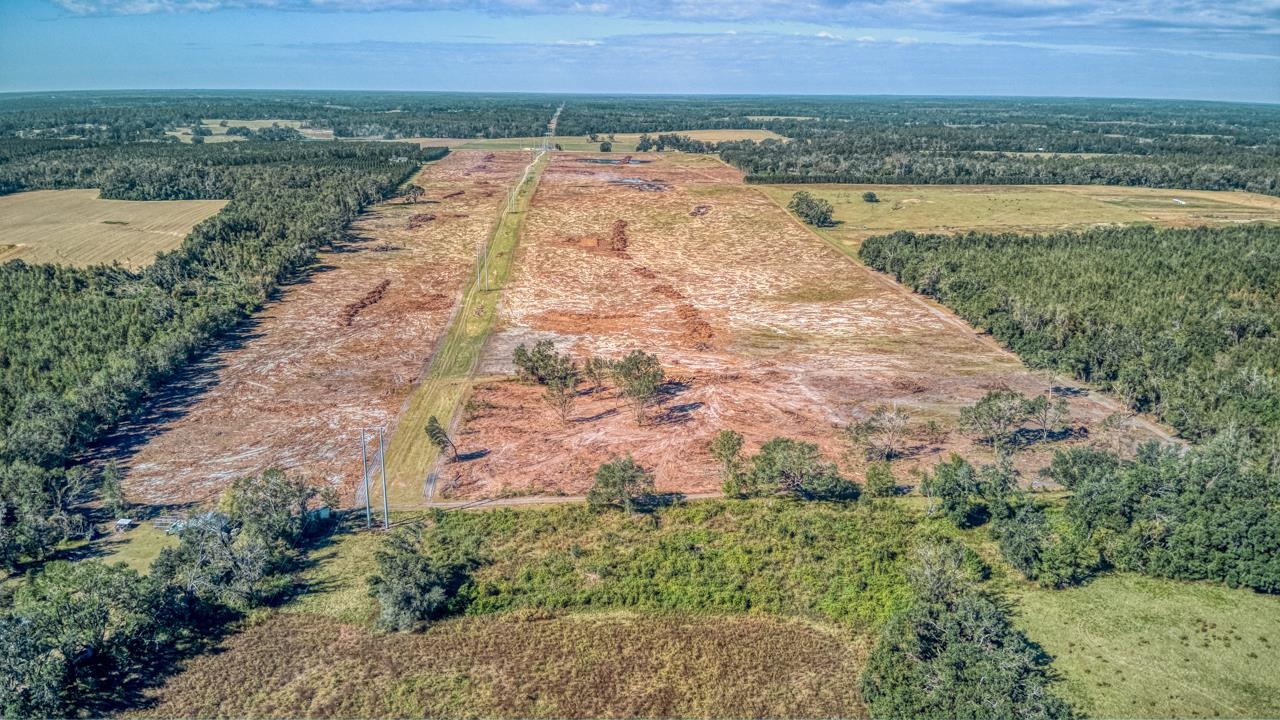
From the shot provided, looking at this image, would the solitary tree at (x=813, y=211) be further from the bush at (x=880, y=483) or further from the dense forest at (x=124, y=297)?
the bush at (x=880, y=483)

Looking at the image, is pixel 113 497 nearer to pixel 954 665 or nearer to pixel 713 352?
pixel 954 665

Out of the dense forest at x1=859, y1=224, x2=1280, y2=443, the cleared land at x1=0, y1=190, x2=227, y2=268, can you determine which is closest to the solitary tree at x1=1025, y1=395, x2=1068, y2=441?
the dense forest at x1=859, y1=224, x2=1280, y2=443

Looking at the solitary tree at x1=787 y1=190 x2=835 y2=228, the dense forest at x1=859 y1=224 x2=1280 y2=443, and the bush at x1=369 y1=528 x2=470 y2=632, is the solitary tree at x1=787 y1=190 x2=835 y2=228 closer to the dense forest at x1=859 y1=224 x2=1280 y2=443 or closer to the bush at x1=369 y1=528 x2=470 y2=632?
the dense forest at x1=859 y1=224 x2=1280 y2=443

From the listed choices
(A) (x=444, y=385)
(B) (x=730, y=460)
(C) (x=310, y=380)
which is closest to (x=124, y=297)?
(C) (x=310, y=380)

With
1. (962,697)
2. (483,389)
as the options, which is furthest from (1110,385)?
(483,389)

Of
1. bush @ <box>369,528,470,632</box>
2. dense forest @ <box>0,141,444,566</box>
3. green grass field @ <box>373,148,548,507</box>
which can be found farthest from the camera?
green grass field @ <box>373,148,548,507</box>

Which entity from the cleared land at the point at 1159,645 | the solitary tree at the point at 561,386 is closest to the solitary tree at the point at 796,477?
the cleared land at the point at 1159,645

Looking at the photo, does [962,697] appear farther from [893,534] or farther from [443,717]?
[443,717]
